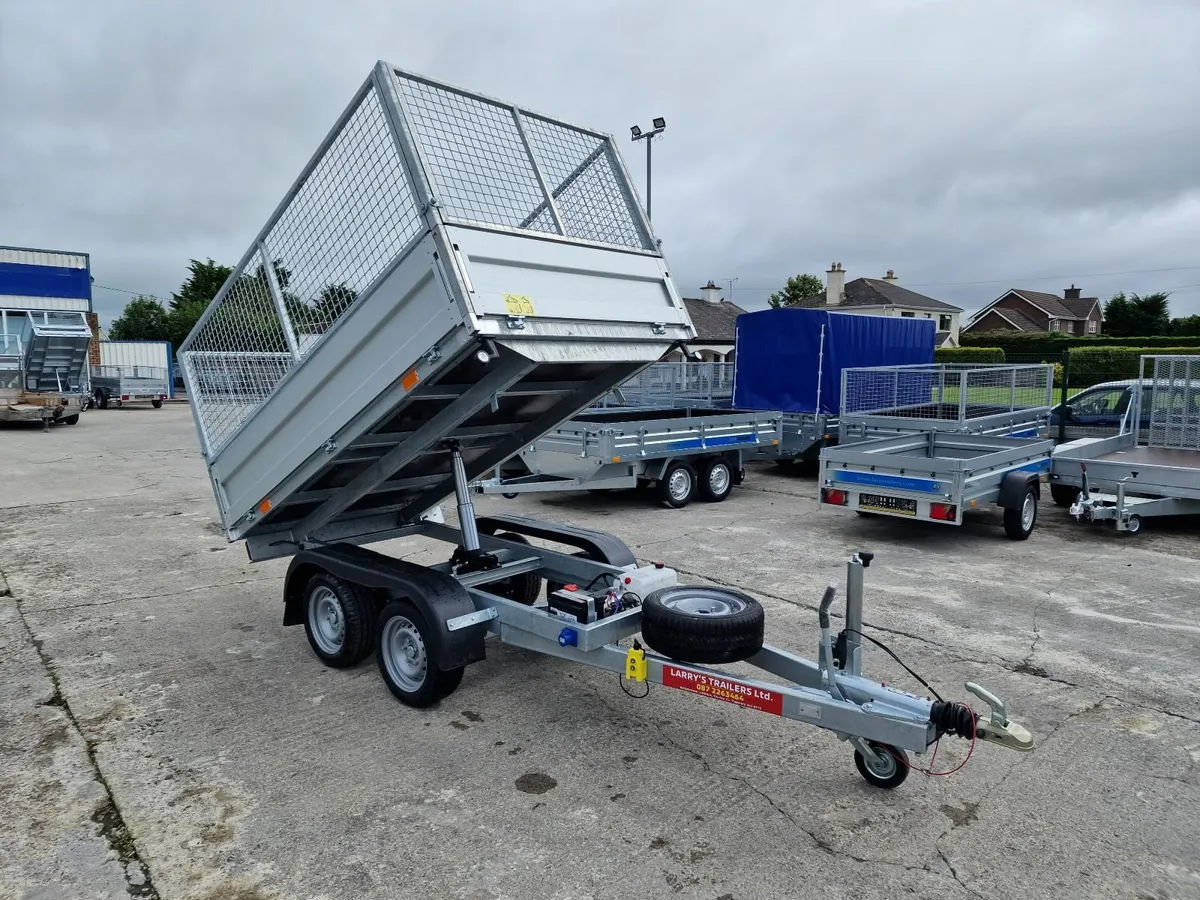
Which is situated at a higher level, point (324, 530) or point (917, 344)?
point (917, 344)

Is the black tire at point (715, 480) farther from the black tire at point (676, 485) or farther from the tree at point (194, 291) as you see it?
the tree at point (194, 291)

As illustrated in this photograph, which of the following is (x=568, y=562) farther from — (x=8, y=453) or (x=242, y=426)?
(x=8, y=453)

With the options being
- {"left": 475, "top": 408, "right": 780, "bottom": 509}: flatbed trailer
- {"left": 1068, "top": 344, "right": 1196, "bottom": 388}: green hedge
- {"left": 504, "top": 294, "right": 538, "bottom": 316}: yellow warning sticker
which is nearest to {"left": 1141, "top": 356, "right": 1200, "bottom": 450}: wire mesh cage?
{"left": 475, "top": 408, "right": 780, "bottom": 509}: flatbed trailer

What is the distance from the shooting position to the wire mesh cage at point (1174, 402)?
33.0 feet

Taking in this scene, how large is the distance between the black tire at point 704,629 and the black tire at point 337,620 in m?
1.91

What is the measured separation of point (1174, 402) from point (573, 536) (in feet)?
30.7

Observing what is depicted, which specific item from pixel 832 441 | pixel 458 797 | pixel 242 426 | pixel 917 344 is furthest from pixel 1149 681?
pixel 917 344

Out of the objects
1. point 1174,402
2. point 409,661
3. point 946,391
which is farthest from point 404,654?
point 1174,402

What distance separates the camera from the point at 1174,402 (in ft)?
34.4


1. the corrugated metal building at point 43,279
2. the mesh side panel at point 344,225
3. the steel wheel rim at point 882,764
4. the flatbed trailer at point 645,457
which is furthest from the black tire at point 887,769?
the corrugated metal building at point 43,279

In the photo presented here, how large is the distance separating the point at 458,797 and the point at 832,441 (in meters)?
10.1

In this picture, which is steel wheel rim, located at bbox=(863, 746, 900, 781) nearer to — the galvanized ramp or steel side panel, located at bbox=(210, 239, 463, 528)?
the galvanized ramp

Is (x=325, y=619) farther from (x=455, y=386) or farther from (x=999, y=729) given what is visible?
(x=999, y=729)

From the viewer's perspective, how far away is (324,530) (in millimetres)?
5441
